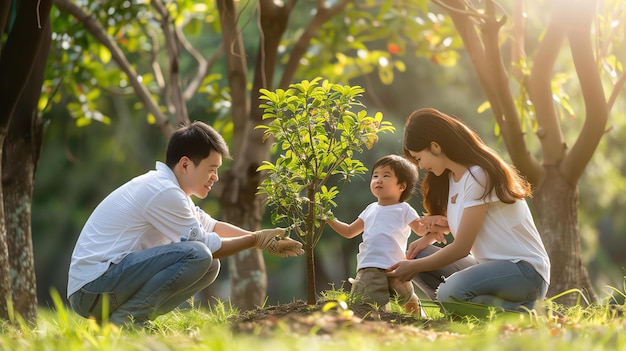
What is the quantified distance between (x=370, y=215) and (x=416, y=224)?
0.88ft

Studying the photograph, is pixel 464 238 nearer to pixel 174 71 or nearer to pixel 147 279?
pixel 147 279

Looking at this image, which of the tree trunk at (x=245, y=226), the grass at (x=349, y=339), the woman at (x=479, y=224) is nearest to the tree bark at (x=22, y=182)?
the tree trunk at (x=245, y=226)

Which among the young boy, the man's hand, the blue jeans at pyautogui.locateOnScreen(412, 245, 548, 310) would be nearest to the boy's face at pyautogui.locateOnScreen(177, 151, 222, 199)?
the man's hand

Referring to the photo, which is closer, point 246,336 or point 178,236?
point 246,336

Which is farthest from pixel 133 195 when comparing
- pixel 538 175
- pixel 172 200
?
pixel 538 175

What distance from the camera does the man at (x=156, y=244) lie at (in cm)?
390

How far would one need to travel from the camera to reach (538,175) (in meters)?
5.38

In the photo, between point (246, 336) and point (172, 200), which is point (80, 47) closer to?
point (172, 200)

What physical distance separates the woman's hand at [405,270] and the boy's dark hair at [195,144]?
1.07 m

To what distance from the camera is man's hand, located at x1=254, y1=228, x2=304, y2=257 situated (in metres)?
4.07

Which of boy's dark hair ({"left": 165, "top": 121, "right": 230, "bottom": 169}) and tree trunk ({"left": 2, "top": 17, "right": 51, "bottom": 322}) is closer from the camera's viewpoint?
boy's dark hair ({"left": 165, "top": 121, "right": 230, "bottom": 169})

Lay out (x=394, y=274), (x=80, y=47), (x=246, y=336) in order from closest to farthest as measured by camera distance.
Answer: (x=246, y=336)
(x=394, y=274)
(x=80, y=47)

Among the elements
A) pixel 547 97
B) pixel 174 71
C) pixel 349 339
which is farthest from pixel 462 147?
pixel 174 71

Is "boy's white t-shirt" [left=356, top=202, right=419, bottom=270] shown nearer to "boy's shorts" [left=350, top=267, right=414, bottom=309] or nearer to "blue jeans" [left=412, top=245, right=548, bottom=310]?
"boy's shorts" [left=350, top=267, right=414, bottom=309]
